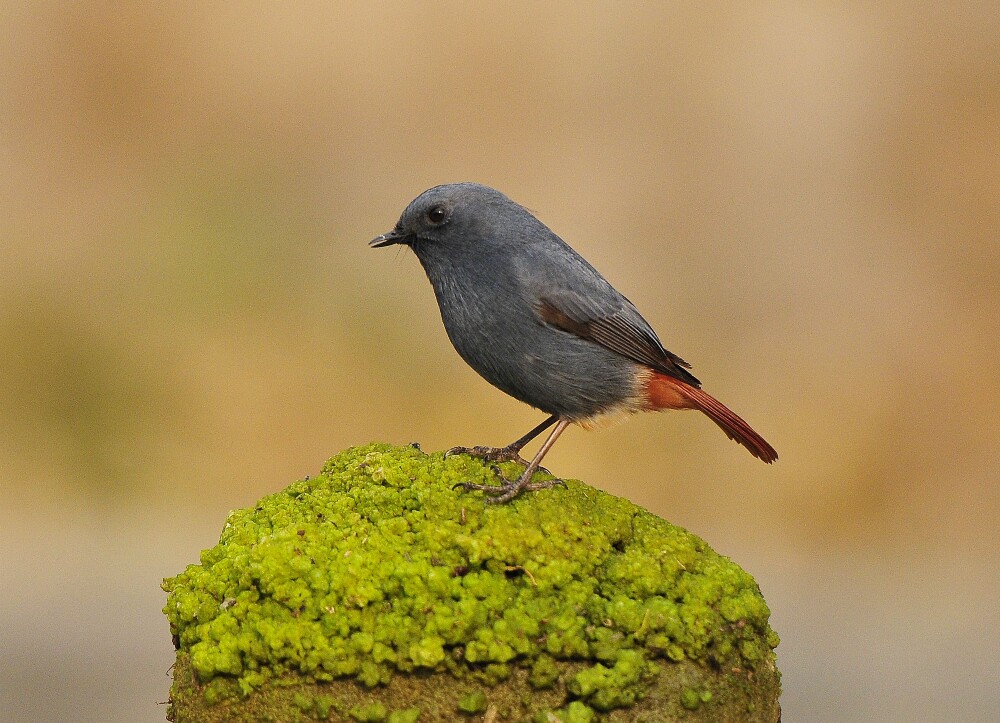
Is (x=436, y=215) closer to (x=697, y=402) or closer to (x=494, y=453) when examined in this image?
(x=494, y=453)

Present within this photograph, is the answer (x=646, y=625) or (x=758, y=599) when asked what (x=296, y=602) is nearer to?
(x=646, y=625)

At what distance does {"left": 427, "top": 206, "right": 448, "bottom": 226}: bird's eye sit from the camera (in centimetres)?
475

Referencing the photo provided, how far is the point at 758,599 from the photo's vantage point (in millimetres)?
4012

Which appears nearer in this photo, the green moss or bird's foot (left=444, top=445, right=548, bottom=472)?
the green moss

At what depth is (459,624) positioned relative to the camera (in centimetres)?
368

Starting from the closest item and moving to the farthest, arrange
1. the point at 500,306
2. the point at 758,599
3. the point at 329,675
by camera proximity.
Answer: the point at 329,675 → the point at 758,599 → the point at 500,306

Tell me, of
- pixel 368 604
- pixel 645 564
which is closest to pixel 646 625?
pixel 645 564

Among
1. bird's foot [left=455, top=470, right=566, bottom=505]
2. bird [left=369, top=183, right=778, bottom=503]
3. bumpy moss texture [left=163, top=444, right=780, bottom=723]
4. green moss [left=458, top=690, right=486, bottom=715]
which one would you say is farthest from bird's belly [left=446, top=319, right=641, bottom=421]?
green moss [left=458, top=690, right=486, bottom=715]

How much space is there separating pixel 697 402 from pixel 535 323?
872mm

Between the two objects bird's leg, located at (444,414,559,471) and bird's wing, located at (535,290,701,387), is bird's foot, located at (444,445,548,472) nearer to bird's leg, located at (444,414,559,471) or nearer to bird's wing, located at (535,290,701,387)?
bird's leg, located at (444,414,559,471)

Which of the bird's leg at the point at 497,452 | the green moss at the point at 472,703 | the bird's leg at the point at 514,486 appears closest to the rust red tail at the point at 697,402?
the bird's leg at the point at 497,452

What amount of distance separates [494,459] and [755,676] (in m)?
1.47

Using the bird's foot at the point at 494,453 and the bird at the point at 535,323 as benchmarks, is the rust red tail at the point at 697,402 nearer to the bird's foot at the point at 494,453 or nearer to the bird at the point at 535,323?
the bird at the point at 535,323

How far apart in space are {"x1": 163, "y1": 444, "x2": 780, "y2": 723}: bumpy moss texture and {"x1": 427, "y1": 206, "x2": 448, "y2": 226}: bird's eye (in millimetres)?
1335
